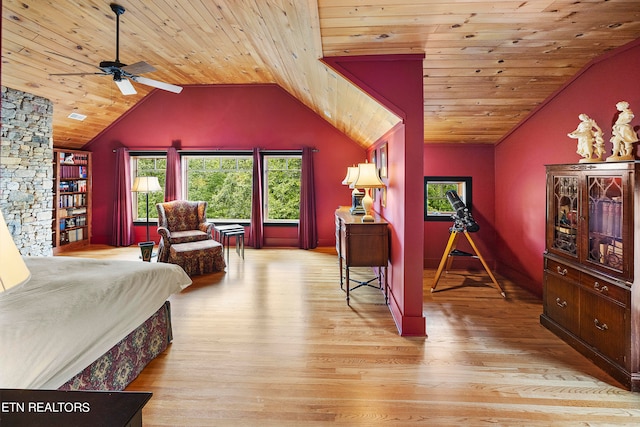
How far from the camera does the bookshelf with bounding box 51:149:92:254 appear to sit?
6.59m

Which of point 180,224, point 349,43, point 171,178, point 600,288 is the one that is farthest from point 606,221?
point 171,178

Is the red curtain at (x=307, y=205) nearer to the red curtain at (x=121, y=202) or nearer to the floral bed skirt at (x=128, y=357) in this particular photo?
the red curtain at (x=121, y=202)

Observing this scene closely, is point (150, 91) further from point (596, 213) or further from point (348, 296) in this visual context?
point (596, 213)

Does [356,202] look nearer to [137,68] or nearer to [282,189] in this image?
[282,189]

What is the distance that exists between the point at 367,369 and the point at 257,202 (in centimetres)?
515

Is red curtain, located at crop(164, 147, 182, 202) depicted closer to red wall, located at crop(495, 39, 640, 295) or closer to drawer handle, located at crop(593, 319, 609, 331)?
red wall, located at crop(495, 39, 640, 295)

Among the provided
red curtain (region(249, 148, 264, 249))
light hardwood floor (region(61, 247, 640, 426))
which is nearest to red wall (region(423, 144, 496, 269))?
light hardwood floor (region(61, 247, 640, 426))

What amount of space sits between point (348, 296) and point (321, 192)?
3.70 metres

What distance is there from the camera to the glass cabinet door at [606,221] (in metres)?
2.56

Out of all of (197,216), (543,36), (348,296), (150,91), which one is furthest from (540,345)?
(150,91)

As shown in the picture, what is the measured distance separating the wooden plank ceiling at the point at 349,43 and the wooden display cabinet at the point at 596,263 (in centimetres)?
98

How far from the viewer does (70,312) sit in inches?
79.7

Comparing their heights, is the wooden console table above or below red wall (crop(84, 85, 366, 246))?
below

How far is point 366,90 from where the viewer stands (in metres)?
3.21
